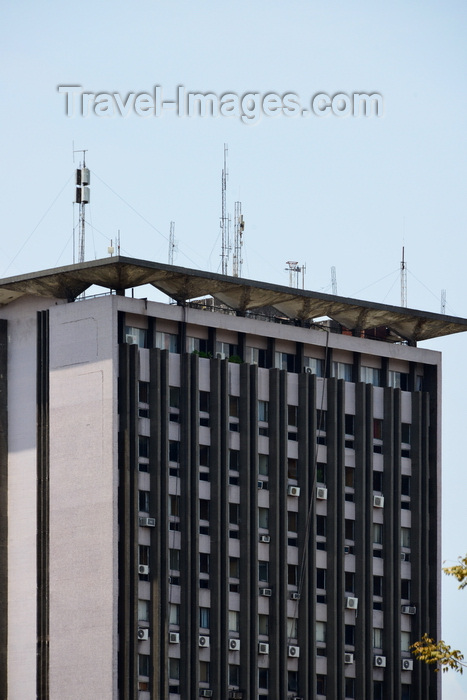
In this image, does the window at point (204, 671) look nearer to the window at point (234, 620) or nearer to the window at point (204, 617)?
the window at point (204, 617)

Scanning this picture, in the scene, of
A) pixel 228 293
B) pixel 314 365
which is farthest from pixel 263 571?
pixel 228 293

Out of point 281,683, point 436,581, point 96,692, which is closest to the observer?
point 96,692

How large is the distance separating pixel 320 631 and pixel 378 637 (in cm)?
338

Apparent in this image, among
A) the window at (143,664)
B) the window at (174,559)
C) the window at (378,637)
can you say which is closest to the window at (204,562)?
the window at (174,559)

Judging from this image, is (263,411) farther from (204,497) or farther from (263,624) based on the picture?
(263,624)

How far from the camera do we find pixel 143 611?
7794 cm

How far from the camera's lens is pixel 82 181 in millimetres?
82625

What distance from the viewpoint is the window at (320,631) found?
275 ft

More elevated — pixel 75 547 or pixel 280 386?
pixel 280 386

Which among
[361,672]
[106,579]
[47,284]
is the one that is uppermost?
[47,284]

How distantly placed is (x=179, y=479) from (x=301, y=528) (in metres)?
6.89

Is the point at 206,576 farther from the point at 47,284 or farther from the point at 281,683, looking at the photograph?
the point at 47,284

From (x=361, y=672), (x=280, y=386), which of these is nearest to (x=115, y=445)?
(x=280, y=386)

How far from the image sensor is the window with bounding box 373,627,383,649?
85.7 meters
